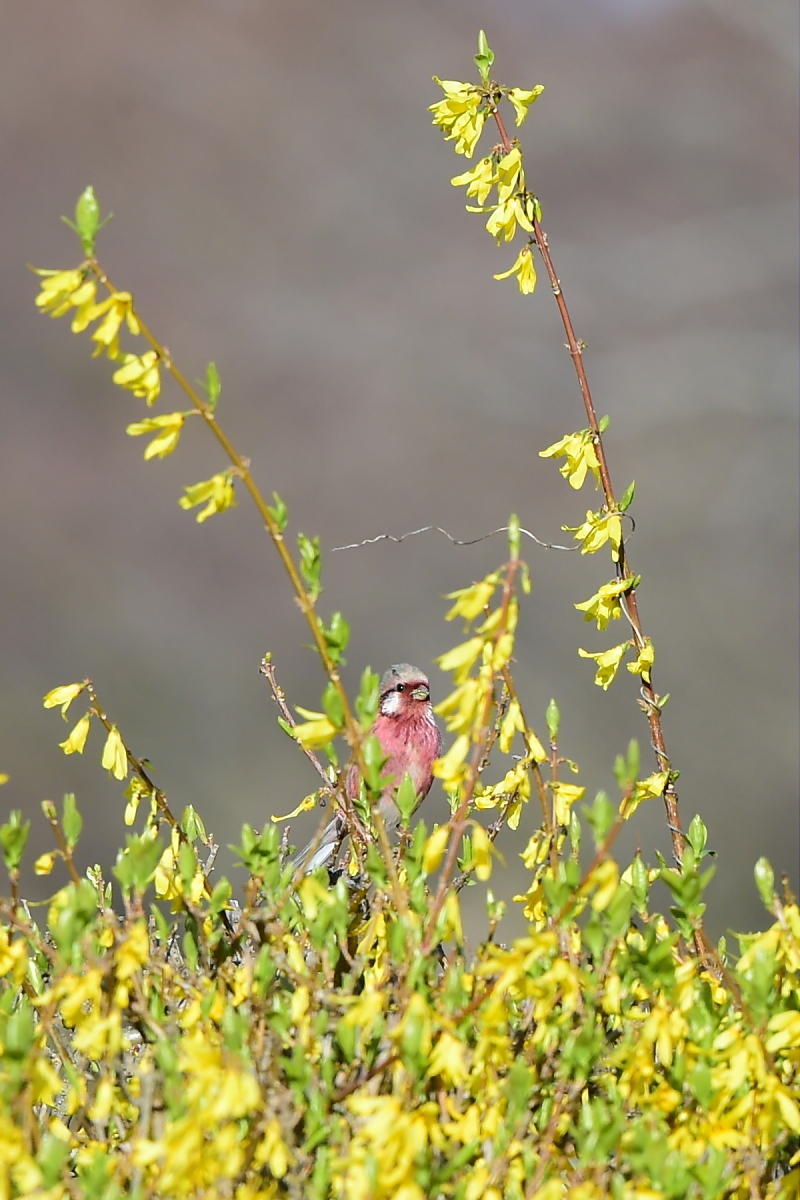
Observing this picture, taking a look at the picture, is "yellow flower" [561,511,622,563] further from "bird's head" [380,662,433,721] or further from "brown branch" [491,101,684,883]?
"bird's head" [380,662,433,721]

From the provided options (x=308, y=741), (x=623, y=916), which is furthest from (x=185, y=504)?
(x=623, y=916)

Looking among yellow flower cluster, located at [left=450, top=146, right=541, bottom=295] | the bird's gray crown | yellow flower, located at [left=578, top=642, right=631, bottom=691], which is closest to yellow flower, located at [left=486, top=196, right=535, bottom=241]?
yellow flower cluster, located at [left=450, top=146, right=541, bottom=295]

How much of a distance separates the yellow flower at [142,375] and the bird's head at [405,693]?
4.76 feet

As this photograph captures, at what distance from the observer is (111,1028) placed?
0.98 meters

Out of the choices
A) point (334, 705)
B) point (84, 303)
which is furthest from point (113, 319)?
point (334, 705)

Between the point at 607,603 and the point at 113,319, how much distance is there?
80cm

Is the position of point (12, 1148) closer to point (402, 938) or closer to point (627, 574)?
point (402, 938)

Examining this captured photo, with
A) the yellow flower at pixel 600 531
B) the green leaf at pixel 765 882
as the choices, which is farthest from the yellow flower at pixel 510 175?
the green leaf at pixel 765 882

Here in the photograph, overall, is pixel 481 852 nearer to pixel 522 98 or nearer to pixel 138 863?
pixel 138 863

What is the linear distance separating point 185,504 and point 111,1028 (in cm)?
44

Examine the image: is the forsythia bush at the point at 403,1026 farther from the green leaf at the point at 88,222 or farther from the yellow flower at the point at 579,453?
the yellow flower at the point at 579,453

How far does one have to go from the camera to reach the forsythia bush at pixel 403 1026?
Result: 0.92 m

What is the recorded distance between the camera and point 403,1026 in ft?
3.03

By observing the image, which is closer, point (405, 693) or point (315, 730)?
point (315, 730)
